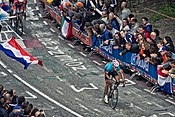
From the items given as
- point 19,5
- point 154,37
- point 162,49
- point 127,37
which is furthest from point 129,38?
point 19,5

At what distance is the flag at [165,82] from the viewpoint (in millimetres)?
25484

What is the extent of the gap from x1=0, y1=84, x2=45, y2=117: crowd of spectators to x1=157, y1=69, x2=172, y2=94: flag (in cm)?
695

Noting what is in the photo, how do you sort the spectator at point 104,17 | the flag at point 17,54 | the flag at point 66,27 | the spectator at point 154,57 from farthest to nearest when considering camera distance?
the flag at point 66,27
the spectator at point 104,17
the spectator at point 154,57
the flag at point 17,54

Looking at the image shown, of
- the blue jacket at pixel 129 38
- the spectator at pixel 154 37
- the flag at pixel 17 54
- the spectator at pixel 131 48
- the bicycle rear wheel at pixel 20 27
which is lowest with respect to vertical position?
the bicycle rear wheel at pixel 20 27

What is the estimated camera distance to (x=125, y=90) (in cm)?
2647

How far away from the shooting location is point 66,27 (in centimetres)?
3322

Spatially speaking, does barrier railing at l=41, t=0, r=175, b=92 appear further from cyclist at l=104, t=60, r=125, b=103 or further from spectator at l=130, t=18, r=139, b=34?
cyclist at l=104, t=60, r=125, b=103

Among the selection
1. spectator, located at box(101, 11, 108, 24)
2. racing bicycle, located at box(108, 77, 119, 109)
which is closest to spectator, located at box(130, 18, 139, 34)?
spectator, located at box(101, 11, 108, 24)

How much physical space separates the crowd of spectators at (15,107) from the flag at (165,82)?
6.95 meters

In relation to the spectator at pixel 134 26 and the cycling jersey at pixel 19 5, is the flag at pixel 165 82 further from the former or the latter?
the cycling jersey at pixel 19 5

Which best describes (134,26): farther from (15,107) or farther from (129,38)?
(15,107)

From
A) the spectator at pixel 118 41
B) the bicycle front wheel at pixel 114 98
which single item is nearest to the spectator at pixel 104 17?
the spectator at pixel 118 41

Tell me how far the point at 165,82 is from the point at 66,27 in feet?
29.1

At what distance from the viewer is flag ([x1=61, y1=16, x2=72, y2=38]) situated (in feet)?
108
